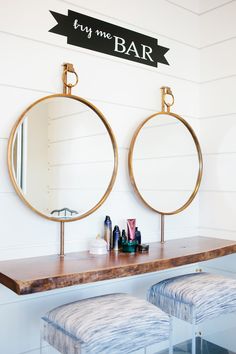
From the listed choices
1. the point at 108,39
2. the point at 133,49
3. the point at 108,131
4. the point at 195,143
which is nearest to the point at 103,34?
the point at 108,39

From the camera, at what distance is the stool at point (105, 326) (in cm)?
132

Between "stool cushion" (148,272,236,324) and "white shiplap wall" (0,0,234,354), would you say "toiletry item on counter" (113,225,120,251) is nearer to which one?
"white shiplap wall" (0,0,234,354)

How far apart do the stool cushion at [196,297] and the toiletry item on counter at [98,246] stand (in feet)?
1.09

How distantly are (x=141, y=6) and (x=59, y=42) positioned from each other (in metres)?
0.65

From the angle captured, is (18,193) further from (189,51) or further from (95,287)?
(189,51)

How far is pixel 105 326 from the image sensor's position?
1341 mm

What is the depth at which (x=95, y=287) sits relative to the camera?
1.96 m

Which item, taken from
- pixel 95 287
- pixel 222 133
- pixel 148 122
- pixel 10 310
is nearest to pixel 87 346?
pixel 10 310

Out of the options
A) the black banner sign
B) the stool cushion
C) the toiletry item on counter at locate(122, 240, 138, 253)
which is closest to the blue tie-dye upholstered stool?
the stool cushion

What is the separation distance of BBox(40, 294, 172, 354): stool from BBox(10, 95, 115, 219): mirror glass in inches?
18.7

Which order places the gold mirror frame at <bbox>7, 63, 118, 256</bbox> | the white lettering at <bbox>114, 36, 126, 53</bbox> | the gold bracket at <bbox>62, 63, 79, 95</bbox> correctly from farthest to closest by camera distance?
the white lettering at <bbox>114, 36, 126, 53</bbox>
the gold bracket at <bbox>62, 63, 79, 95</bbox>
the gold mirror frame at <bbox>7, 63, 118, 256</bbox>

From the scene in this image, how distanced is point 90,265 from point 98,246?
25 centimetres

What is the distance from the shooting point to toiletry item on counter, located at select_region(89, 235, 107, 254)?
1825 mm

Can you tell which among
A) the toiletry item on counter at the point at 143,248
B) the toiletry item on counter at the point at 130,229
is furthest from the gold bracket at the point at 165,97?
the toiletry item on counter at the point at 143,248
